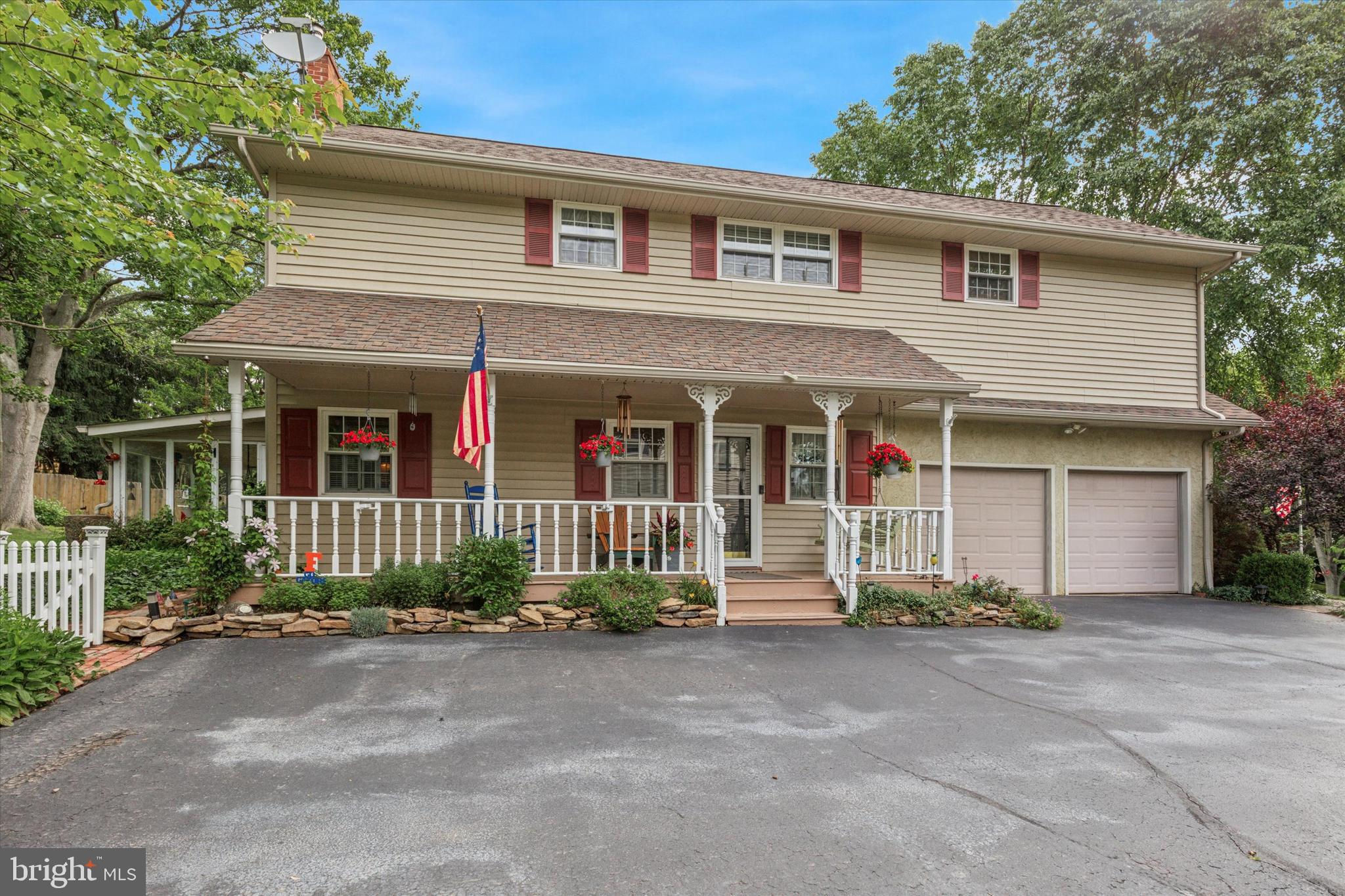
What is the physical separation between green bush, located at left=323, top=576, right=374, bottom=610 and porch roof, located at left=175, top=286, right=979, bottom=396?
2.25 meters

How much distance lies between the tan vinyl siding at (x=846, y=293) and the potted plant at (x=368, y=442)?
2.29 metres

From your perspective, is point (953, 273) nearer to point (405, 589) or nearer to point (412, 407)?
point (412, 407)

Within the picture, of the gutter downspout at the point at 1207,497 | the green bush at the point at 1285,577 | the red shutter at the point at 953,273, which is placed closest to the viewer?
the green bush at the point at 1285,577

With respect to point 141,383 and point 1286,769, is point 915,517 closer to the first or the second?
point 1286,769

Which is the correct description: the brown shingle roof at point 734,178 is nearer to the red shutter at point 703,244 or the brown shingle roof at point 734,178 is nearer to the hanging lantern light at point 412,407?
the red shutter at point 703,244

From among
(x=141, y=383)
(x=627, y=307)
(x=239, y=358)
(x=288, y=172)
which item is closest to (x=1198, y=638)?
(x=627, y=307)

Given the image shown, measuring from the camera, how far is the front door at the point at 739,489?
9.41 meters

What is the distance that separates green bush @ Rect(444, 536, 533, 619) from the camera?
22.7ft

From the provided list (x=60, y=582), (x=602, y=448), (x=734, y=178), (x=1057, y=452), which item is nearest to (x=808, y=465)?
(x=602, y=448)

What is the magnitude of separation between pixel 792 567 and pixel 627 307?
4273 mm

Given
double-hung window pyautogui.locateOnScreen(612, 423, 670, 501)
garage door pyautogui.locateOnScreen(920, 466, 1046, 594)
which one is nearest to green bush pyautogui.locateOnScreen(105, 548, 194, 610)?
double-hung window pyautogui.locateOnScreen(612, 423, 670, 501)

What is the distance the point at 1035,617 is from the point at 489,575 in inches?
243

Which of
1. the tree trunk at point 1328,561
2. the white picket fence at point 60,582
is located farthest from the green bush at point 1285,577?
the white picket fence at point 60,582

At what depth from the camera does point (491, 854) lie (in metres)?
2.74
